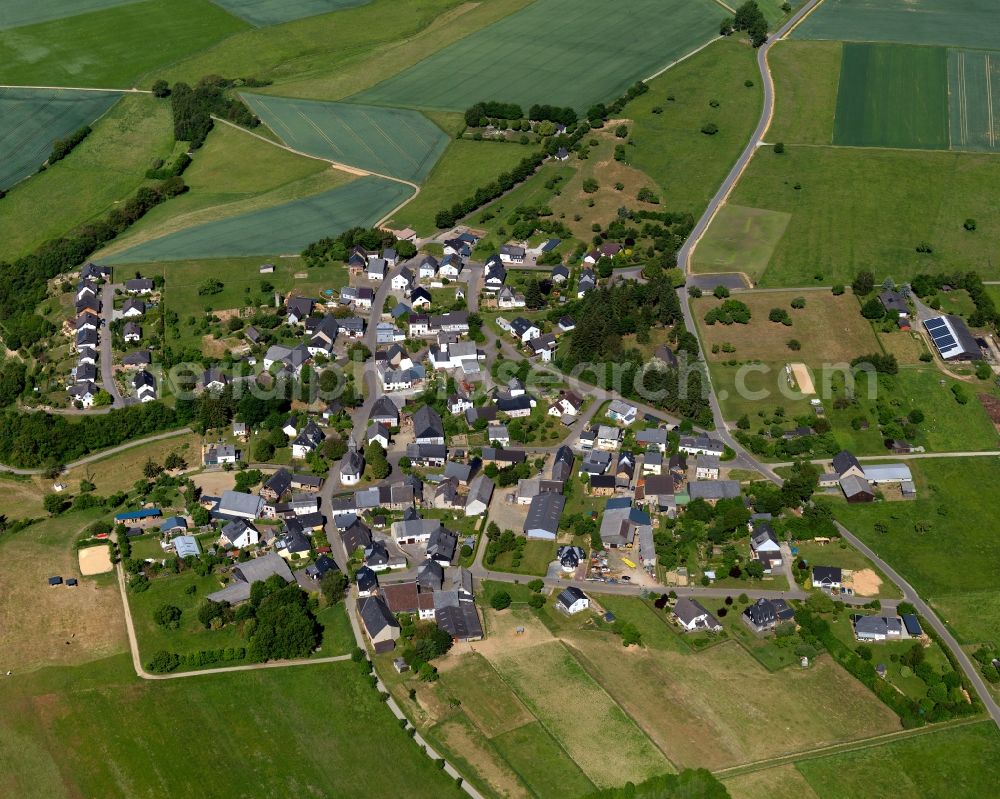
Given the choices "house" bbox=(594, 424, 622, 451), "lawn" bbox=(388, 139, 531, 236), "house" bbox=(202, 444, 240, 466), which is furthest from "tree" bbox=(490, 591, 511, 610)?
"lawn" bbox=(388, 139, 531, 236)

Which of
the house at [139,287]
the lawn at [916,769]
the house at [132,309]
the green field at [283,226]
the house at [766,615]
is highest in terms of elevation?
the green field at [283,226]

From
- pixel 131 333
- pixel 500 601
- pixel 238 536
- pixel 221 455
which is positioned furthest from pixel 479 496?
pixel 131 333

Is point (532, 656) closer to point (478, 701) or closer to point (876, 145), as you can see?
point (478, 701)

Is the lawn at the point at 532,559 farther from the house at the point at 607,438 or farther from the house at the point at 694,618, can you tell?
the house at the point at 607,438

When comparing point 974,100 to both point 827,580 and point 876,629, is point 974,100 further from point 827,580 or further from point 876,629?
point 876,629

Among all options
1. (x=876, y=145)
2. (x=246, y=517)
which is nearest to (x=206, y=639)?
(x=246, y=517)

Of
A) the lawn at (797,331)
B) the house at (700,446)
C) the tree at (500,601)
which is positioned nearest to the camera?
the tree at (500,601)

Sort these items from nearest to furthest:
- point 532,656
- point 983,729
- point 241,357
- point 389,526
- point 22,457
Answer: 1. point 983,729
2. point 532,656
3. point 389,526
4. point 22,457
5. point 241,357

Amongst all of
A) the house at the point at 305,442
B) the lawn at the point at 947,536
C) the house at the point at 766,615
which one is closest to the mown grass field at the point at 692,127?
the lawn at the point at 947,536
